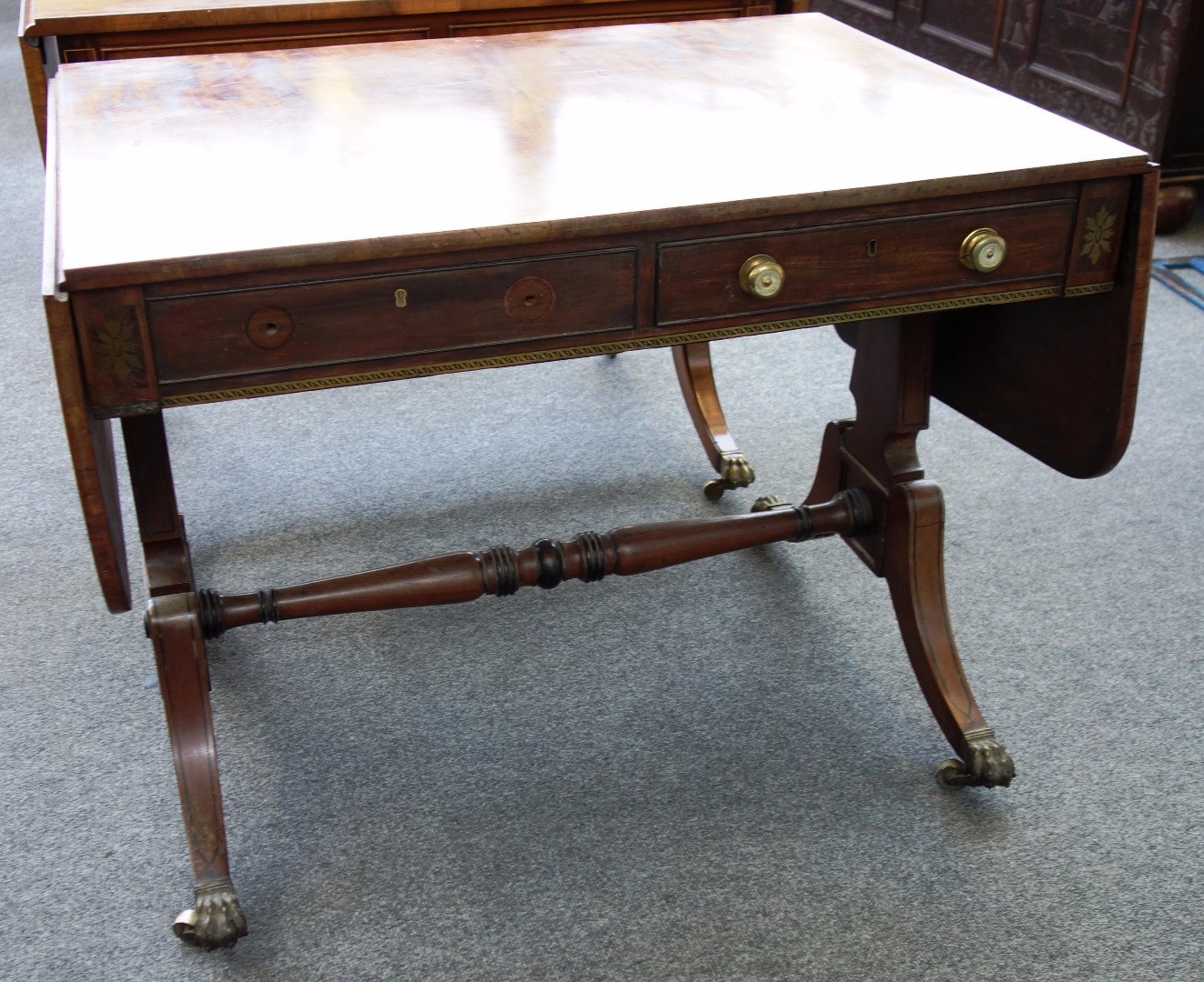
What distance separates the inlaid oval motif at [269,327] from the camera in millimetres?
1301

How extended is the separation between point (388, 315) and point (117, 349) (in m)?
0.27

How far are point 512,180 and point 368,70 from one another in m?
0.55

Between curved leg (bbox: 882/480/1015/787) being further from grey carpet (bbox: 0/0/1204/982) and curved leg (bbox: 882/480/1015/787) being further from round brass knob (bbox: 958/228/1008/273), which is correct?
round brass knob (bbox: 958/228/1008/273)

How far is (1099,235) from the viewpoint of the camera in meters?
1.53

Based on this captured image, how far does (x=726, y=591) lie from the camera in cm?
224

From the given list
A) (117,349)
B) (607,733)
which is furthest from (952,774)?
(117,349)

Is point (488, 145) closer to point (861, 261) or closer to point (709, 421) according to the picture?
point (861, 261)

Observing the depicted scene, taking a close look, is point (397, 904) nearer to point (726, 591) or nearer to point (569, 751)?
point (569, 751)

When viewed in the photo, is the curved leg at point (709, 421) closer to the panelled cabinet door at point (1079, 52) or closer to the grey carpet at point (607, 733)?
the grey carpet at point (607, 733)

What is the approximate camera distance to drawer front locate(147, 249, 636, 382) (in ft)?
4.24

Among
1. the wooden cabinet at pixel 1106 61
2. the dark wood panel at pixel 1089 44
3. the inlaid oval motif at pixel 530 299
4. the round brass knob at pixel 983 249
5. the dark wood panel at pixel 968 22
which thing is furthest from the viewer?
the dark wood panel at pixel 968 22

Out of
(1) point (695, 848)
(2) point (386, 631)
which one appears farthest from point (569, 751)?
(2) point (386, 631)

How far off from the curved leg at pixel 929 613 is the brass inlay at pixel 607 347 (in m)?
0.40

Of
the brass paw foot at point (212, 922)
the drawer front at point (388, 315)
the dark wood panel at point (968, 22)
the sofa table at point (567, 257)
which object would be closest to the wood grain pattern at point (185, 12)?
the sofa table at point (567, 257)
